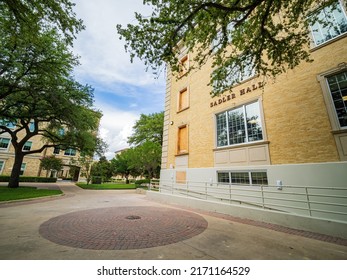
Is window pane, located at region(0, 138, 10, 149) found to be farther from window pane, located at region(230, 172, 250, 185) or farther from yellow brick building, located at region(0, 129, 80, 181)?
window pane, located at region(230, 172, 250, 185)

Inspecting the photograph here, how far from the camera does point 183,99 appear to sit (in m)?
14.4

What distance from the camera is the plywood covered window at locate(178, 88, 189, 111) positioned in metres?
13.8

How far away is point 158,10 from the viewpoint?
18.1 ft

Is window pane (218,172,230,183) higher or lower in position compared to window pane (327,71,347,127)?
lower

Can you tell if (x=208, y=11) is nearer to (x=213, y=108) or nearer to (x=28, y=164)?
(x=213, y=108)

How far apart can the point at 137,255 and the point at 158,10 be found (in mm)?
7077

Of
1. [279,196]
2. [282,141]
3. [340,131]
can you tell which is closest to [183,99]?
[282,141]

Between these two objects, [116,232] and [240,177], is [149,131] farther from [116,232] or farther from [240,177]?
[116,232]

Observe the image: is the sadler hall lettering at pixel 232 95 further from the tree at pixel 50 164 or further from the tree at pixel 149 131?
the tree at pixel 50 164

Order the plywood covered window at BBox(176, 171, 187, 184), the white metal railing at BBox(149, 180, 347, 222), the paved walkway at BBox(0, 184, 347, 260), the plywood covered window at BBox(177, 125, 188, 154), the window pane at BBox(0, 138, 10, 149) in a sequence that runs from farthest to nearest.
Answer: the window pane at BBox(0, 138, 10, 149) < the plywood covered window at BBox(177, 125, 188, 154) < the plywood covered window at BBox(176, 171, 187, 184) < the white metal railing at BBox(149, 180, 347, 222) < the paved walkway at BBox(0, 184, 347, 260)

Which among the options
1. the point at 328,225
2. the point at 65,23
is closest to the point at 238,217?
the point at 328,225

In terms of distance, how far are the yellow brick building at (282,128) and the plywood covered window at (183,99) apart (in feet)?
5.00

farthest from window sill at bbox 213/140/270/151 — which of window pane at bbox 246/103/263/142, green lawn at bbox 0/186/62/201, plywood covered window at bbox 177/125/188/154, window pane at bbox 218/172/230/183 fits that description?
green lawn at bbox 0/186/62/201

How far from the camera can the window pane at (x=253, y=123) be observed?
8.85 m
